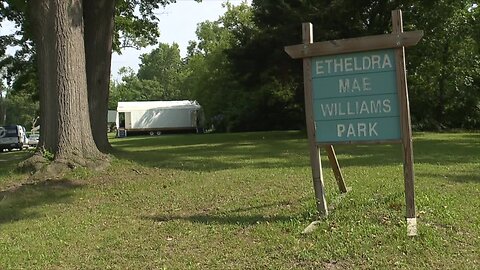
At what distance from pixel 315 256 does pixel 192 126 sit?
48.9m

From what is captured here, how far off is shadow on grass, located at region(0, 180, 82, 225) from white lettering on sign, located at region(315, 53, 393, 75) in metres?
4.84

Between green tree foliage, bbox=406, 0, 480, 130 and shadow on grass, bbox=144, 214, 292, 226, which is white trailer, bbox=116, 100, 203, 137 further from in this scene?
shadow on grass, bbox=144, 214, 292, 226

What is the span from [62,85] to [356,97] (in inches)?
285

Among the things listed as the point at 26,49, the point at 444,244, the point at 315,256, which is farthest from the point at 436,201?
the point at 26,49

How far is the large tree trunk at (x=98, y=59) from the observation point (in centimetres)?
1588

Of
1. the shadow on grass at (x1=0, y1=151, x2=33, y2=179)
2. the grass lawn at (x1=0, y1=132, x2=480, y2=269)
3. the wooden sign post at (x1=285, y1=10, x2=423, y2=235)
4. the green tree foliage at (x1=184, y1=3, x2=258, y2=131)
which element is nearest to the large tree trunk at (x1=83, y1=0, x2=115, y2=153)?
the shadow on grass at (x1=0, y1=151, x2=33, y2=179)

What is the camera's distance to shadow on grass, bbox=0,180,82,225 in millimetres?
8242

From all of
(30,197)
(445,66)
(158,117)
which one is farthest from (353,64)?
(158,117)

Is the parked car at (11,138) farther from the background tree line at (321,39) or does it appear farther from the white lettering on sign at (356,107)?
the white lettering on sign at (356,107)

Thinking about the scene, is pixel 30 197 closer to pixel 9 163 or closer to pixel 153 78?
pixel 9 163

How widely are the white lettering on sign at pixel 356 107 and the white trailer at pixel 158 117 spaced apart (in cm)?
4663

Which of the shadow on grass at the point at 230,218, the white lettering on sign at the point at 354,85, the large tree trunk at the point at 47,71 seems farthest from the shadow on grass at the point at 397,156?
the large tree trunk at the point at 47,71

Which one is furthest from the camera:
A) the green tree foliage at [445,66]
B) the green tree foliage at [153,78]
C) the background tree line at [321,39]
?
the green tree foliage at [153,78]

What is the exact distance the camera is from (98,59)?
636 inches
